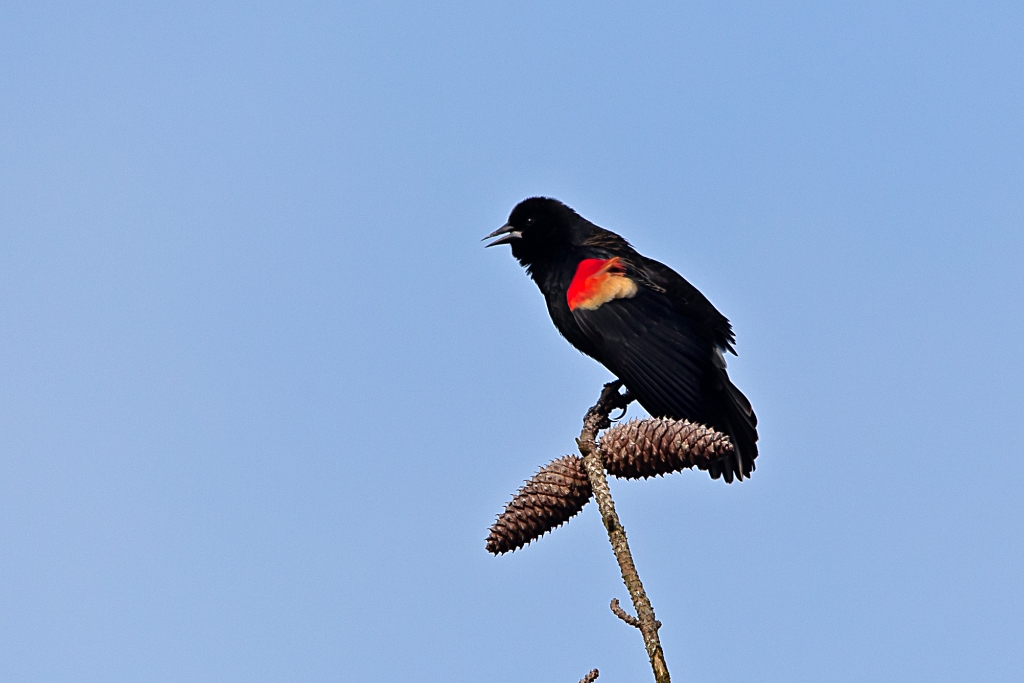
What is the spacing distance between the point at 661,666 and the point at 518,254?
15.2ft

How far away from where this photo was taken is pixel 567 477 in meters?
2.62

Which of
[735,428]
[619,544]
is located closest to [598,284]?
[735,428]

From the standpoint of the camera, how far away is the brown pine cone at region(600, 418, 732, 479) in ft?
8.39

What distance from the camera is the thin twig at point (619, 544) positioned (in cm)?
190

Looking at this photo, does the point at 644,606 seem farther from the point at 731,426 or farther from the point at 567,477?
the point at 731,426

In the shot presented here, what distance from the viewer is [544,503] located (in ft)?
8.61

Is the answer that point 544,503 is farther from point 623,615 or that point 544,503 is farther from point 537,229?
point 537,229

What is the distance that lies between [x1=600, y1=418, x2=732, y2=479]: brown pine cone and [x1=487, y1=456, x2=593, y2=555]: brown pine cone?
0.32 feet

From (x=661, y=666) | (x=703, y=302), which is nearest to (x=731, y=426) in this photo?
(x=703, y=302)

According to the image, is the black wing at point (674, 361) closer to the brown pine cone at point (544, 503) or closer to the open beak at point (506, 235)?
the open beak at point (506, 235)

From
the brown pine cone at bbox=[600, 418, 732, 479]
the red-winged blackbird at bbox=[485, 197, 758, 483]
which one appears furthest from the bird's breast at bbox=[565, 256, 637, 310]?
the brown pine cone at bbox=[600, 418, 732, 479]

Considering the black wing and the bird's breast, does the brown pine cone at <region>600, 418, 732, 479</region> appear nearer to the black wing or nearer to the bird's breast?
the black wing

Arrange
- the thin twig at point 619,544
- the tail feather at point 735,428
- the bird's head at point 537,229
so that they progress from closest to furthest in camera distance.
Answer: the thin twig at point 619,544 < the tail feather at point 735,428 < the bird's head at point 537,229

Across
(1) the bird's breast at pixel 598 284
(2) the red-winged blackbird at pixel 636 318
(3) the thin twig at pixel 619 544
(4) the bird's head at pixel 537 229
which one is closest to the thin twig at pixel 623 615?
(3) the thin twig at pixel 619 544
